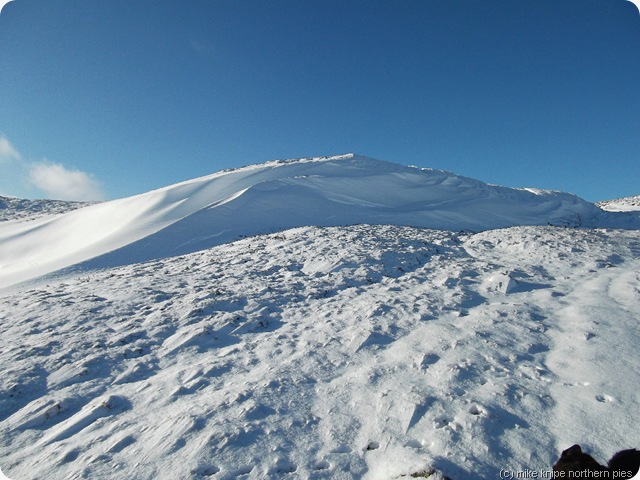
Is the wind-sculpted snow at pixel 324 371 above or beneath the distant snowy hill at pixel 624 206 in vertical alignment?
beneath

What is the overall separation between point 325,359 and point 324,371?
421 millimetres

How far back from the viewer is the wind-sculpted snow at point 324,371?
186 inches

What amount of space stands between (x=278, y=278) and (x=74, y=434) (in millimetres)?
7343

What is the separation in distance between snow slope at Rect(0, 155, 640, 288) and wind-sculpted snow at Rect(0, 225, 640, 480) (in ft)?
18.5

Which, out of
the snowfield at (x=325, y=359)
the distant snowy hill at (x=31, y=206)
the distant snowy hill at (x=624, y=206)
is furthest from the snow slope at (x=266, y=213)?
the distant snowy hill at (x=31, y=206)

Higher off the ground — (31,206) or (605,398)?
(31,206)

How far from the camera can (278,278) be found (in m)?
12.2

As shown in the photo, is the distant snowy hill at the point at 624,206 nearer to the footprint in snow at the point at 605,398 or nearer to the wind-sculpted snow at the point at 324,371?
the wind-sculpted snow at the point at 324,371

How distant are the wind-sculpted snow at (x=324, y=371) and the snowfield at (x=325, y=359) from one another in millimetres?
34

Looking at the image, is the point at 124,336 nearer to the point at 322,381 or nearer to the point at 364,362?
the point at 322,381

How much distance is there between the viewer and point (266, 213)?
22344 mm

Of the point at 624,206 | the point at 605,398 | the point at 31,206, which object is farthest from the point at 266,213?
the point at 31,206

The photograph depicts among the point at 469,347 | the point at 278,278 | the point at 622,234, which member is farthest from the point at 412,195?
the point at 469,347

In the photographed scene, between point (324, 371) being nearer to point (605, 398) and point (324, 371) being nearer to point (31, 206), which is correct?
point (605, 398)
